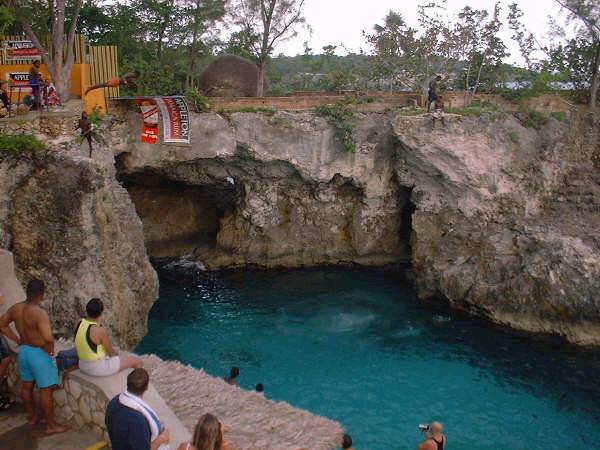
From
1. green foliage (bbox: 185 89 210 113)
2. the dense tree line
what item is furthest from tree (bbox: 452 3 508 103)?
green foliage (bbox: 185 89 210 113)

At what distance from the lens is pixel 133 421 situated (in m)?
5.07

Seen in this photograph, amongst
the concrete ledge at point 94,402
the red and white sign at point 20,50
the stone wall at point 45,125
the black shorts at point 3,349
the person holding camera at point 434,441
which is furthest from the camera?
the red and white sign at point 20,50

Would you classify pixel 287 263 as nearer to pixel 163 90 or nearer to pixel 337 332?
pixel 337 332

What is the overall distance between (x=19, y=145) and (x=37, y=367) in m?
7.92

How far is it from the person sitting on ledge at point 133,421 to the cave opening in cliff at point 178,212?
19271mm

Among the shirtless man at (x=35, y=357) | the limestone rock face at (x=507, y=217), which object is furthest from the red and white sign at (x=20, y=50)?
the shirtless man at (x=35, y=357)

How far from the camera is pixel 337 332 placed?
61.4 feet

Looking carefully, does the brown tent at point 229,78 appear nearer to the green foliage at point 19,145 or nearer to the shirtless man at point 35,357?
the green foliage at point 19,145

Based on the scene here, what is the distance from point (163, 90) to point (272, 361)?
10.6m

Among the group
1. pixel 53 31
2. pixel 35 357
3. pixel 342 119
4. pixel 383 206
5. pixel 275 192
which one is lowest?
pixel 383 206

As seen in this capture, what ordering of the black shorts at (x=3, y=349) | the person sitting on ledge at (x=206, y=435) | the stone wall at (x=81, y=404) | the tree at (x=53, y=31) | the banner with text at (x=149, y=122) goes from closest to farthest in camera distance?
the person sitting on ledge at (x=206, y=435) < the stone wall at (x=81, y=404) < the black shorts at (x=3, y=349) < the tree at (x=53, y=31) < the banner with text at (x=149, y=122)

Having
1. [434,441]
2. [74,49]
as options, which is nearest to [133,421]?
[434,441]

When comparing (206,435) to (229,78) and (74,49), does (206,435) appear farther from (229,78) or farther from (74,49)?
(229,78)

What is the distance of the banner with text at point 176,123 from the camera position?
62.3ft
